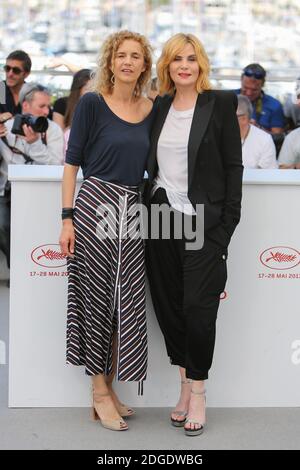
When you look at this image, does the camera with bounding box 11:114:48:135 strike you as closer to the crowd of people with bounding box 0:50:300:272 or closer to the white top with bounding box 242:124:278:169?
the crowd of people with bounding box 0:50:300:272

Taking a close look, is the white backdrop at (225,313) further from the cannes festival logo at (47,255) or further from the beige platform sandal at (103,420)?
the beige platform sandal at (103,420)

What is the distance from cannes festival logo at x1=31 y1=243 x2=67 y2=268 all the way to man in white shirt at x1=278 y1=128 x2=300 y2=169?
3.26 meters

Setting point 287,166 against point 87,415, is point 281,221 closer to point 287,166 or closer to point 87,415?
point 87,415

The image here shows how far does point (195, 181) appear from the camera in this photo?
3941 millimetres

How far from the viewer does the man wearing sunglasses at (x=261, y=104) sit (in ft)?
27.9

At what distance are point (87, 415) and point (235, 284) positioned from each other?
3.06ft

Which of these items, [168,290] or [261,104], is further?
[261,104]

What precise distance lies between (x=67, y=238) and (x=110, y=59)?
2.63ft

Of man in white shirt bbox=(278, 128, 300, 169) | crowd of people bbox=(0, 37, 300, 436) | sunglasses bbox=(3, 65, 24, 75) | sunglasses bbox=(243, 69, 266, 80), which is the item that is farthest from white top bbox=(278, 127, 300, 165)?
crowd of people bbox=(0, 37, 300, 436)

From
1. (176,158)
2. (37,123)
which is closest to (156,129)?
(176,158)

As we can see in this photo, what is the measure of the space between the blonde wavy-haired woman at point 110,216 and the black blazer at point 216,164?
0.19 m

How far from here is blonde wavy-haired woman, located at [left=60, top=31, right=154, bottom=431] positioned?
3967 millimetres

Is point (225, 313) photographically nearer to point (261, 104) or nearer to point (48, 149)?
point (48, 149)

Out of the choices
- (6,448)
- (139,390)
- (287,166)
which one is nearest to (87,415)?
(139,390)
